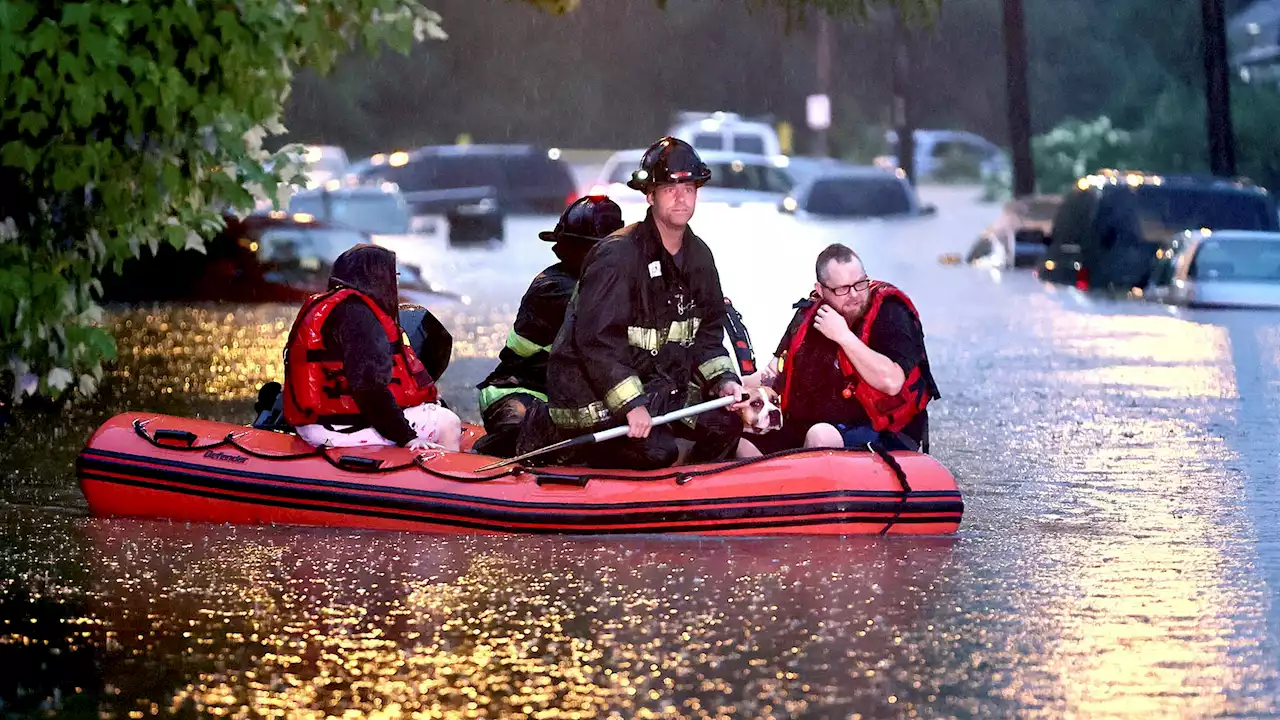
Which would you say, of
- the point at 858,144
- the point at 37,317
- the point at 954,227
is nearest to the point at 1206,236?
the point at 37,317

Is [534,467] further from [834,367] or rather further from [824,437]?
[834,367]

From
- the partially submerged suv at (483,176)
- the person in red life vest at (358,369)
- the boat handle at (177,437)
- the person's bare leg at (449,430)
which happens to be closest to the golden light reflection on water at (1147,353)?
the person's bare leg at (449,430)

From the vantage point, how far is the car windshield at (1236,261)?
21406mm

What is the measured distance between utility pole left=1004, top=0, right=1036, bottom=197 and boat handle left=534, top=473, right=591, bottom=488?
2629cm

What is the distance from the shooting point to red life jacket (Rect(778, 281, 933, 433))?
948 centimetres

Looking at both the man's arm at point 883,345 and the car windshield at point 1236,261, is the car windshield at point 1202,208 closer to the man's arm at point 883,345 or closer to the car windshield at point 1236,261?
the car windshield at point 1236,261

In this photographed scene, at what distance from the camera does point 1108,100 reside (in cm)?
5991

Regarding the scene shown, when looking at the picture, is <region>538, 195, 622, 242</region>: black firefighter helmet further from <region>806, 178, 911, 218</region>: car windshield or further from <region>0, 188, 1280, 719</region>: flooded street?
<region>806, 178, 911, 218</region>: car windshield

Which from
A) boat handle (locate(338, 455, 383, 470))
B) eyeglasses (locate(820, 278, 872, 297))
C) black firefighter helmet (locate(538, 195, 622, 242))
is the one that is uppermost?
black firefighter helmet (locate(538, 195, 622, 242))

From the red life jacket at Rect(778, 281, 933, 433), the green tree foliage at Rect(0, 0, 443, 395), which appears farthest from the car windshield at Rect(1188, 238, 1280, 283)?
the red life jacket at Rect(778, 281, 933, 433)

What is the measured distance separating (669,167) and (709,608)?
1952 millimetres

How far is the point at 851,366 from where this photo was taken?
374 inches

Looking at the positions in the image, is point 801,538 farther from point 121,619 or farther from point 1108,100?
point 1108,100

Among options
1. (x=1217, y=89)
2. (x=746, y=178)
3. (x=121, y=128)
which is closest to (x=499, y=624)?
(x=121, y=128)
